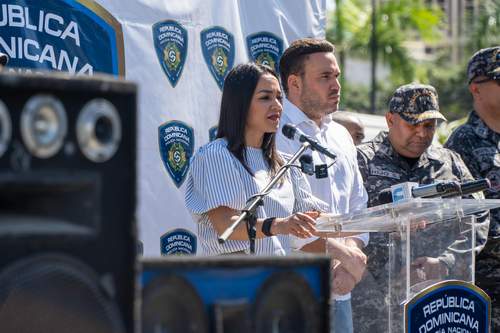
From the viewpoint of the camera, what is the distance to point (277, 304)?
2.38 m

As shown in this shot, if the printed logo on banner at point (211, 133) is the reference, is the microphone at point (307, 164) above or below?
below

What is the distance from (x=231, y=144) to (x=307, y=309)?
7.17 ft

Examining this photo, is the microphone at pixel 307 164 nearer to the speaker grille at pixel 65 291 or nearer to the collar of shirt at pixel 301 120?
the collar of shirt at pixel 301 120

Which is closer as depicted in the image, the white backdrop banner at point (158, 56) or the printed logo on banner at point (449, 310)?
the printed logo on banner at point (449, 310)

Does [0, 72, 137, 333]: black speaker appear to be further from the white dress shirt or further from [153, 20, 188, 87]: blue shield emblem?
[153, 20, 188, 87]: blue shield emblem

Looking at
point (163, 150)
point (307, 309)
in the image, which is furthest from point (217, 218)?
point (307, 309)

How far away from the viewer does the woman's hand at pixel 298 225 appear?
411 centimetres

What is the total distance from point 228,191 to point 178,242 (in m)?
1.07

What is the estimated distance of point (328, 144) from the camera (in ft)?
17.0

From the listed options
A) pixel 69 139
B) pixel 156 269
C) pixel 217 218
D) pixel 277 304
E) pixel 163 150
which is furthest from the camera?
pixel 163 150

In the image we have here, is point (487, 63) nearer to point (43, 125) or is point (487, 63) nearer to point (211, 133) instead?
point (211, 133)

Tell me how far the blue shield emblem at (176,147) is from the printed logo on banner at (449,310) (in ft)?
4.92

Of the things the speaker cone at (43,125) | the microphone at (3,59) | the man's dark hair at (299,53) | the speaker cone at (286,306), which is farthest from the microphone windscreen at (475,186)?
the speaker cone at (43,125)

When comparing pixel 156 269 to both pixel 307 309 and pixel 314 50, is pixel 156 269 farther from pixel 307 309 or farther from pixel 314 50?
pixel 314 50
